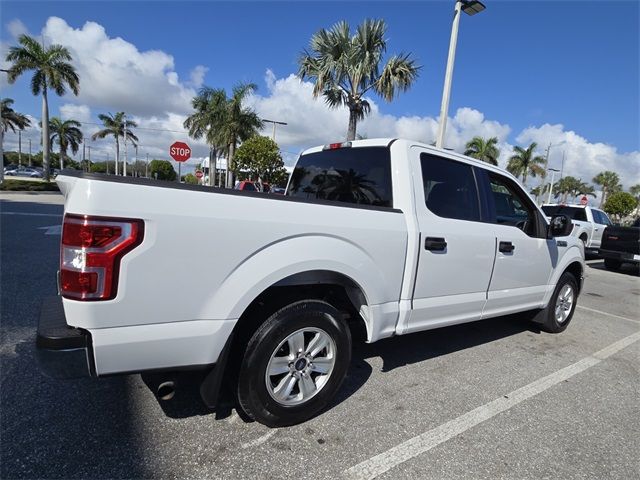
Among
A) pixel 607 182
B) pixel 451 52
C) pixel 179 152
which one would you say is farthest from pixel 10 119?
pixel 607 182

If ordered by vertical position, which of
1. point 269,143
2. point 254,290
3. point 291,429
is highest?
point 269,143

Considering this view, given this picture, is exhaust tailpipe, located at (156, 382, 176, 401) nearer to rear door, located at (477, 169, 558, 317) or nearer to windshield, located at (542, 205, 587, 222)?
rear door, located at (477, 169, 558, 317)

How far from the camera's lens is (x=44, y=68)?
2977cm

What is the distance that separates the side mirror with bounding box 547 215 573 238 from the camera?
14.2 feet

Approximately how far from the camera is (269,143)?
34.0m

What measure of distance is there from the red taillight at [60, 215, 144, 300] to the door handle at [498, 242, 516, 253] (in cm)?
312

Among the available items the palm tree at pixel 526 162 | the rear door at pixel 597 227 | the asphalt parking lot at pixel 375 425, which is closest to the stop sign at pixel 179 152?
the asphalt parking lot at pixel 375 425

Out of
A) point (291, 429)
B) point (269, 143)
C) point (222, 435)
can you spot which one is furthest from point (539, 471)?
point (269, 143)

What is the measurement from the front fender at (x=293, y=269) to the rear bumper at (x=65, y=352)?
1.87 feet

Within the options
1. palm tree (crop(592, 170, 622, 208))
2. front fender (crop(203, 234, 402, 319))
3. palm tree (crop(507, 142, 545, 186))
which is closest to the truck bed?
front fender (crop(203, 234, 402, 319))

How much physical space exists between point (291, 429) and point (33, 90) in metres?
36.7

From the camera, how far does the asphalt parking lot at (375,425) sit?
7.34 ft

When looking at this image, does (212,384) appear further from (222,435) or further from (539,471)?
(539,471)

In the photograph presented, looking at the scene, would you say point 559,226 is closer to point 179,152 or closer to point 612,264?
point 612,264
